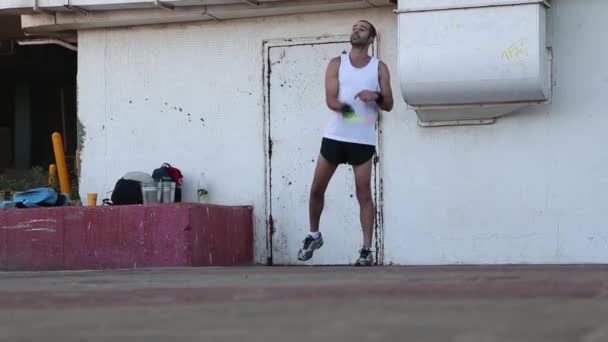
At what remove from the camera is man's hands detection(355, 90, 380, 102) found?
8609 millimetres

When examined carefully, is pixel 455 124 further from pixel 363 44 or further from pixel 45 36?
pixel 45 36

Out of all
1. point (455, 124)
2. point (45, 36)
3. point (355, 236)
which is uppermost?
point (45, 36)

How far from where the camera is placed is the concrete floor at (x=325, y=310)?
15.1 ft

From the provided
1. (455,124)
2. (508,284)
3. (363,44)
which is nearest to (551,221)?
(455,124)

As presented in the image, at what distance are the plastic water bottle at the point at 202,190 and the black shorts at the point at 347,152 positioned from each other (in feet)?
9.47

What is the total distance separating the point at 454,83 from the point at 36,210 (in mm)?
4012

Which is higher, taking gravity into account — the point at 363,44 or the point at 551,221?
the point at 363,44

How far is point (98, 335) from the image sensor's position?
4.84 meters

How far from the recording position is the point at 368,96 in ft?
28.2

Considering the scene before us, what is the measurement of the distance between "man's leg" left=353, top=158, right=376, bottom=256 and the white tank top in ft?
0.70

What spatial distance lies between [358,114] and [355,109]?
5cm

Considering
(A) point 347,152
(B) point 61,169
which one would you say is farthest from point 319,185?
(B) point 61,169

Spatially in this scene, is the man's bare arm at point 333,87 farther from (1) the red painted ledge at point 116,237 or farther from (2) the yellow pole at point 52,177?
(2) the yellow pole at point 52,177

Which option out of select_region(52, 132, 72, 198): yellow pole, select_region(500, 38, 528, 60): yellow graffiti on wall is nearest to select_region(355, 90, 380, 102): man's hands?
select_region(500, 38, 528, 60): yellow graffiti on wall
